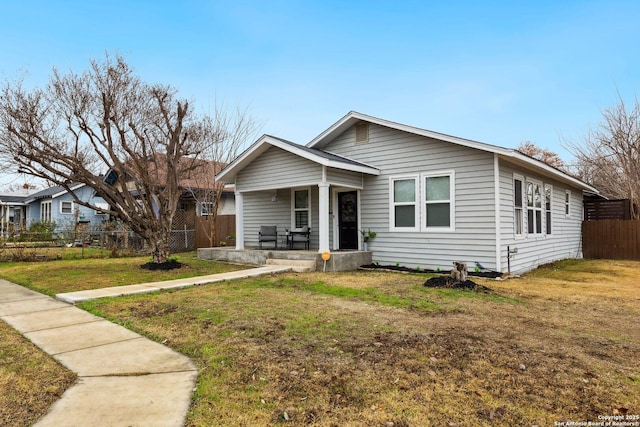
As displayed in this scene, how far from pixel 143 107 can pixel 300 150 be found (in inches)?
216

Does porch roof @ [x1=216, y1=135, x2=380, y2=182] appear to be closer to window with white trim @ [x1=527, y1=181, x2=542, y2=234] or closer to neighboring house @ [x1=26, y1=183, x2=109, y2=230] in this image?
window with white trim @ [x1=527, y1=181, x2=542, y2=234]

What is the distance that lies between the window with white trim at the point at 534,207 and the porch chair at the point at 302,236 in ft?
20.7

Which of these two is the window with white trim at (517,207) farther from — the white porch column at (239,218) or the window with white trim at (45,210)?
the window with white trim at (45,210)

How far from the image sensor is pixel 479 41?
1400 centimetres

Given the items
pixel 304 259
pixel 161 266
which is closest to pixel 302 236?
pixel 304 259

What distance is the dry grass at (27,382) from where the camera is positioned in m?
2.65

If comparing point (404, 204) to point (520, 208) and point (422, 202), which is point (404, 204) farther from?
point (520, 208)

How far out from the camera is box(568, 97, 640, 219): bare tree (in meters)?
17.0

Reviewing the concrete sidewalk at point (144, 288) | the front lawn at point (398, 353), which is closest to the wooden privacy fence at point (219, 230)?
the concrete sidewalk at point (144, 288)

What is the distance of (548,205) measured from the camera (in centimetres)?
1247

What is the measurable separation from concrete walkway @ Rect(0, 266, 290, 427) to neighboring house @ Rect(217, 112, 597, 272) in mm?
6216

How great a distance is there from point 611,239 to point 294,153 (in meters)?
12.6

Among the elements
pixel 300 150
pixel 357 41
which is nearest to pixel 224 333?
pixel 300 150

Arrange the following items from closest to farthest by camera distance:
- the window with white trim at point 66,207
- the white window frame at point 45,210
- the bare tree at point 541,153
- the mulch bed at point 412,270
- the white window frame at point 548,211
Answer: the mulch bed at point 412,270, the white window frame at point 548,211, the window with white trim at point 66,207, the white window frame at point 45,210, the bare tree at point 541,153
